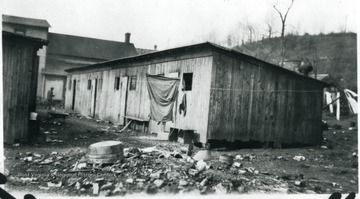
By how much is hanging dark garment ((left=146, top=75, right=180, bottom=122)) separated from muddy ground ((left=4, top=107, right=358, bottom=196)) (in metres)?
1.87

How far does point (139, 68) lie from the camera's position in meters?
16.5

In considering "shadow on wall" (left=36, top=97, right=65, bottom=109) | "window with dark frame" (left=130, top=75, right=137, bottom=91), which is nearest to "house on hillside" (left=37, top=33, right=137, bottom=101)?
"shadow on wall" (left=36, top=97, right=65, bottom=109)

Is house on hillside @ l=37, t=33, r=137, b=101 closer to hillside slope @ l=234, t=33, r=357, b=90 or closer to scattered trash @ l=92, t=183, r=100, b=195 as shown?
hillside slope @ l=234, t=33, r=357, b=90

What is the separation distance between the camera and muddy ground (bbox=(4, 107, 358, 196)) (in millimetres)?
6287

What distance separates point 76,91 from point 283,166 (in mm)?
19677

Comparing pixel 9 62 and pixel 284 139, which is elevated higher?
pixel 9 62

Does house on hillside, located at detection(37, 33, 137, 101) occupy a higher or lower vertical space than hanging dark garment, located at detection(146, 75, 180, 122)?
higher

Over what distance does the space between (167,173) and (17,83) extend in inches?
223

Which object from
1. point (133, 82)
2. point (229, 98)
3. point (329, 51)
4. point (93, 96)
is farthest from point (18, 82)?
point (329, 51)

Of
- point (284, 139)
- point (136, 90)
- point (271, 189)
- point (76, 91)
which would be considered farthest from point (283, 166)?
point (76, 91)

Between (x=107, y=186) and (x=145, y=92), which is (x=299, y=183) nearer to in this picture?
(x=107, y=186)

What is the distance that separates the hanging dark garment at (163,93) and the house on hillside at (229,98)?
1.5 inches

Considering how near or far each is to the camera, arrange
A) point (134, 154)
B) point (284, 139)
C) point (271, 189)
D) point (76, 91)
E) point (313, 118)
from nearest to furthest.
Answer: point (271, 189) → point (134, 154) → point (284, 139) → point (313, 118) → point (76, 91)

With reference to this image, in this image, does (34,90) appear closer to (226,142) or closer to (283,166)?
(226,142)
